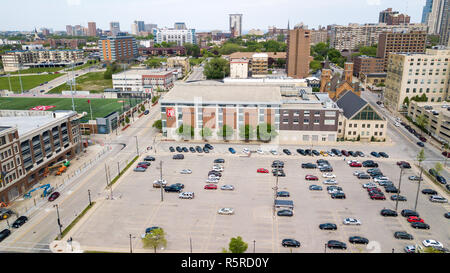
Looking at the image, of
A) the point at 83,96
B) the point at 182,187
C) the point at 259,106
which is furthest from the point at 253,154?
the point at 83,96

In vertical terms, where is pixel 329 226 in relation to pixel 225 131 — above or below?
below

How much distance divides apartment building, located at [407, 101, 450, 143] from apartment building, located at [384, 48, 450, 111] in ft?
14.0

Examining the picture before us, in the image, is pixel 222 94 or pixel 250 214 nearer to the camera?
pixel 250 214

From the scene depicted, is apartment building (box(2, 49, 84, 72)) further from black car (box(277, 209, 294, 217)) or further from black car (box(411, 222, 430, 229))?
black car (box(411, 222, 430, 229))

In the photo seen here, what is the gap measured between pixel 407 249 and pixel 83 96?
56.0 meters

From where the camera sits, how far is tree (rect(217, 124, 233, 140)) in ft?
127

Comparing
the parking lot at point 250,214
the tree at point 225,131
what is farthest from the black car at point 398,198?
the tree at point 225,131

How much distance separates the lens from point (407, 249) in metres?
19.5

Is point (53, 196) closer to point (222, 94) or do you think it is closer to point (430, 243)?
point (222, 94)

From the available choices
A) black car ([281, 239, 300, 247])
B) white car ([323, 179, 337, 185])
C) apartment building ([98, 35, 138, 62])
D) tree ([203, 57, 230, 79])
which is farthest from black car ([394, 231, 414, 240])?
apartment building ([98, 35, 138, 62])

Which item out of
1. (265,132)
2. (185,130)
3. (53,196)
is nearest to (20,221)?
(53,196)

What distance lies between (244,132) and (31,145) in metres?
21.7

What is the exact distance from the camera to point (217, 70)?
82688 mm

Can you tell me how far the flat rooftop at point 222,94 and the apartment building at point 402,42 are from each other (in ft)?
175
